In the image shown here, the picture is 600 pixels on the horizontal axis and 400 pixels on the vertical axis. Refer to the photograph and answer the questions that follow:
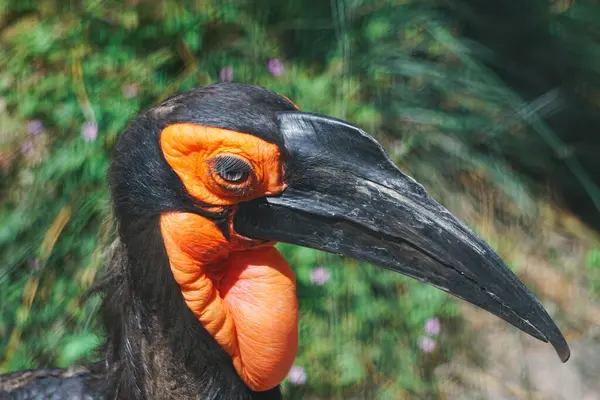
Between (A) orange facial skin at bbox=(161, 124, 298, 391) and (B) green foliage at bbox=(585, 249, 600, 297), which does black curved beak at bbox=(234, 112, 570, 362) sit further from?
(B) green foliage at bbox=(585, 249, 600, 297)

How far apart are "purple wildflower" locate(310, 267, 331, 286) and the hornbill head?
3.59 ft

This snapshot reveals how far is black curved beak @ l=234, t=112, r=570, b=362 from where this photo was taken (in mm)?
1272

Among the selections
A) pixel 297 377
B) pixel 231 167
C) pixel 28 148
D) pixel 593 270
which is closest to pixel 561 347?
pixel 231 167

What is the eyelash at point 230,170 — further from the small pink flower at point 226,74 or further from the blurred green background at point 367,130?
the small pink flower at point 226,74

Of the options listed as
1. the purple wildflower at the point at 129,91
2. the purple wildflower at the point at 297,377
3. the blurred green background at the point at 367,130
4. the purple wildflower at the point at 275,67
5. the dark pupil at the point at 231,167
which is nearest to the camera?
the dark pupil at the point at 231,167

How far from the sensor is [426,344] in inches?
97.8

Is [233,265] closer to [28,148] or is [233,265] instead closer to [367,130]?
[367,130]

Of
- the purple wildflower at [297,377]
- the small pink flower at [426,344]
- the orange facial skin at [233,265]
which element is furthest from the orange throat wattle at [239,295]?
the small pink flower at [426,344]

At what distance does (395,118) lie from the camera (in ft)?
9.23

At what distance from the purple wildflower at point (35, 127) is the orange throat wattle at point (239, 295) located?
1.59 metres

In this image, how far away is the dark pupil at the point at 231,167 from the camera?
1245 mm

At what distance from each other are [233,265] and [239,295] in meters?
0.06

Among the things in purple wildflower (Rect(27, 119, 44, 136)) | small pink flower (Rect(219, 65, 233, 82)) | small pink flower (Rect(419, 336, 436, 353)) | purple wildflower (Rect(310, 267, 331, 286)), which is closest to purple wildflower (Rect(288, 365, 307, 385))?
purple wildflower (Rect(310, 267, 331, 286))

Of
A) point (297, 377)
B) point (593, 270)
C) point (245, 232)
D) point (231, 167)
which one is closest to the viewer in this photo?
point (231, 167)
